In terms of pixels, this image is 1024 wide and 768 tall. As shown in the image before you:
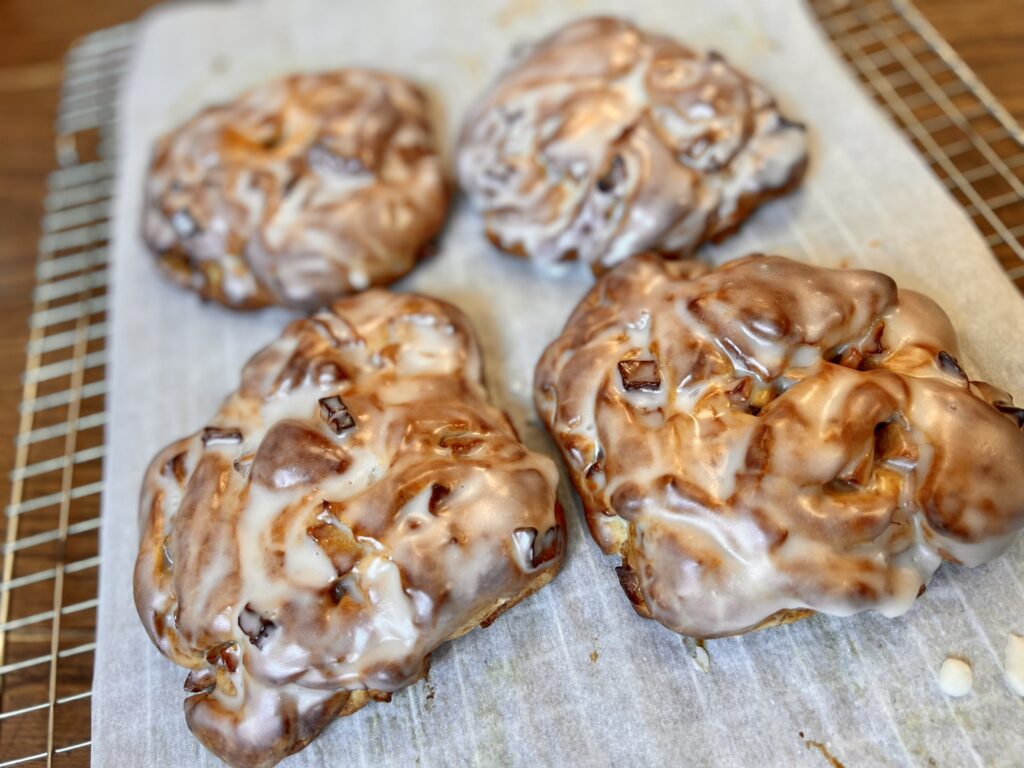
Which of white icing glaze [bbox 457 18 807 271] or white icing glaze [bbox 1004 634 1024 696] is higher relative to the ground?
white icing glaze [bbox 457 18 807 271]

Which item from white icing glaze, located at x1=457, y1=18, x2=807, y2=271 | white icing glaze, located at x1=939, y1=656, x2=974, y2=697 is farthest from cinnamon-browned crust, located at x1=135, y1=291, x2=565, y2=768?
white icing glaze, located at x1=939, y1=656, x2=974, y2=697

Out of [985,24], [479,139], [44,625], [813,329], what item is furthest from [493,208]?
[985,24]

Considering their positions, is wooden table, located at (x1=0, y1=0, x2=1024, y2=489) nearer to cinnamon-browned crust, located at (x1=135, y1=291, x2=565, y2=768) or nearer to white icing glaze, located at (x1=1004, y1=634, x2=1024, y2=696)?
cinnamon-browned crust, located at (x1=135, y1=291, x2=565, y2=768)

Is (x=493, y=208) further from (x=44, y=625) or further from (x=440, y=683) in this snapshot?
(x=44, y=625)

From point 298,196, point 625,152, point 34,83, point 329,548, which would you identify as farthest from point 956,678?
point 34,83

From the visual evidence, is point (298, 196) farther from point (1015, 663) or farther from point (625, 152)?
point (1015, 663)
